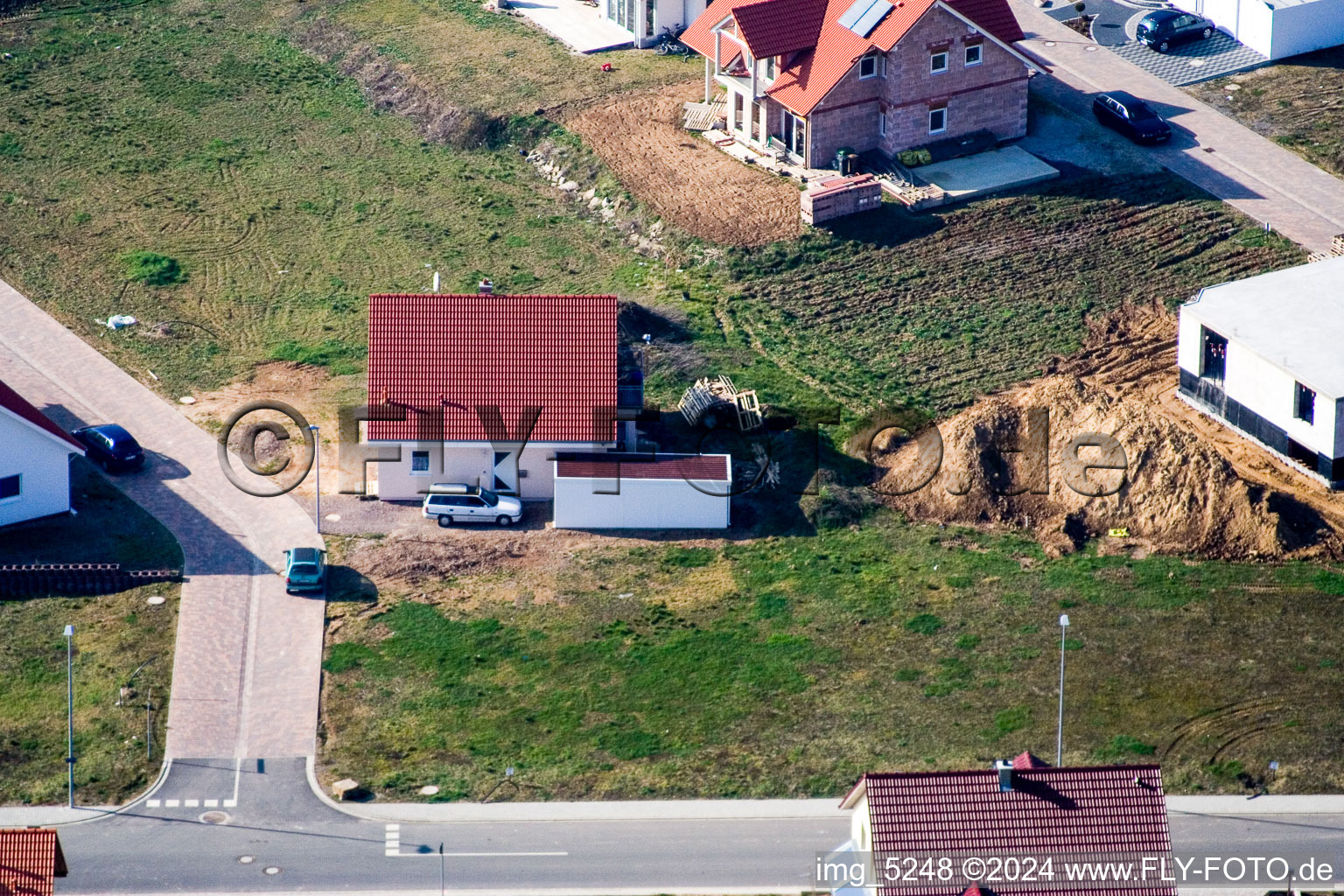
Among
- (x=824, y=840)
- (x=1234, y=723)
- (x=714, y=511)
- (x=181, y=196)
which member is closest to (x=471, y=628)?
(x=714, y=511)

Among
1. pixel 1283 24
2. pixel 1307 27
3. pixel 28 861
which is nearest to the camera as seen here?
pixel 28 861

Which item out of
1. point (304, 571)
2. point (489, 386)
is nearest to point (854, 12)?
point (489, 386)

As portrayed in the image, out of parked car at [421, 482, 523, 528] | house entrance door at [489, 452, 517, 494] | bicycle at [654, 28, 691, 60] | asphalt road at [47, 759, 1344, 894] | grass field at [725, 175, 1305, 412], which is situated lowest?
asphalt road at [47, 759, 1344, 894]

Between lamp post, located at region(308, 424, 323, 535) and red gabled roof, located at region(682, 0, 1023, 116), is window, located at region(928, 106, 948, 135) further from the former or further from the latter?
lamp post, located at region(308, 424, 323, 535)

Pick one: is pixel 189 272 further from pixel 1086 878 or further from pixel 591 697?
pixel 1086 878

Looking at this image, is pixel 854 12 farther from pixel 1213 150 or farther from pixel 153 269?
pixel 153 269

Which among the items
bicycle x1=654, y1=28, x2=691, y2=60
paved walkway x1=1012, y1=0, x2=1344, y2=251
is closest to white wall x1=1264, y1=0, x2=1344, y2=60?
paved walkway x1=1012, y1=0, x2=1344, y2=251
